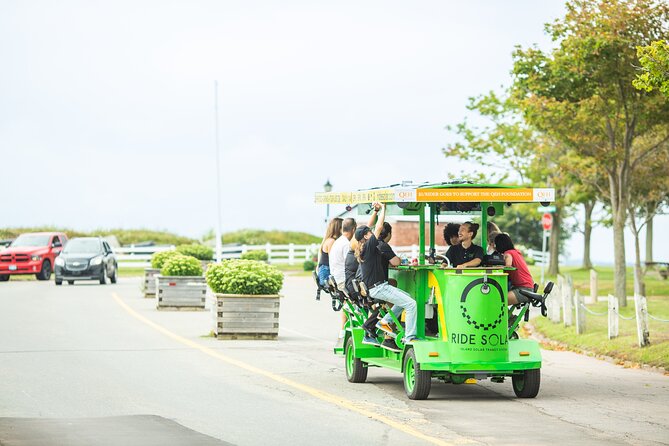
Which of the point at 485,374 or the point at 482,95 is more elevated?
the point at 482,95

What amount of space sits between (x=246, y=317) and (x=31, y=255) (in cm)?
2891

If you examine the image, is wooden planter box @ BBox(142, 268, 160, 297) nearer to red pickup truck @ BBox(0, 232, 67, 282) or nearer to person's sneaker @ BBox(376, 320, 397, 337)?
red pickup truck @ BBox(0, 232, 67, 282)

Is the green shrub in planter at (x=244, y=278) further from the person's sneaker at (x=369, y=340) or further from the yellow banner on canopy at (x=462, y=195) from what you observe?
the yellow banner on canopy at (x=462, y=195)

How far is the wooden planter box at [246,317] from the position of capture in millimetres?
21969

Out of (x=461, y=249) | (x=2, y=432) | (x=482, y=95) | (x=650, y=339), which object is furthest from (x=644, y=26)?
(x=482, y=95)

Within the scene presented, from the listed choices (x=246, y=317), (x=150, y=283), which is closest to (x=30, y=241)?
(x=150, y=283)

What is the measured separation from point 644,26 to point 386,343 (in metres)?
17.2

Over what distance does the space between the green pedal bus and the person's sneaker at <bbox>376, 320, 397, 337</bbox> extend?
155 millimetres

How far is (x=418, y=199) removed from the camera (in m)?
14.0

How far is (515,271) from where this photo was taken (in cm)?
1503

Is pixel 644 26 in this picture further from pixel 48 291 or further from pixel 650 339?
pixel 48 291

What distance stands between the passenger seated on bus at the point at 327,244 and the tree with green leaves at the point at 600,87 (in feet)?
40.9

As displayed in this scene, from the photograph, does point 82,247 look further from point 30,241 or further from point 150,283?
point 150,283

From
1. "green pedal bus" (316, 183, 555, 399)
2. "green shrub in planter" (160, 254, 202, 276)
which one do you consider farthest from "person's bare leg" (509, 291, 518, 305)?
"green shrub in planter" (160, 254, 202, 276)
